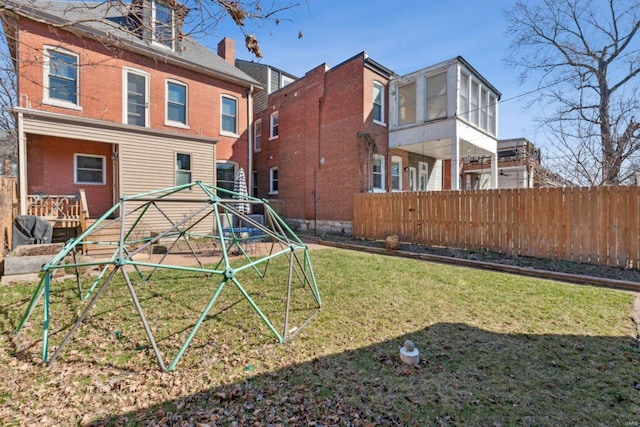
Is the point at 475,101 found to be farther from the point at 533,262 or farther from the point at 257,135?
the point at 257,135

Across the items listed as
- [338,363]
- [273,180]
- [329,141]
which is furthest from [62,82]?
[338,363]

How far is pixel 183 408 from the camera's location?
2.55 m

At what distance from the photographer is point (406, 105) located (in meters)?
15.1

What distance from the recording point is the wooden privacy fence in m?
7.42

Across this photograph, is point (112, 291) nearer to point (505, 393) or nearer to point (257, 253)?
point (257, 253)

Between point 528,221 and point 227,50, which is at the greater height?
point 227,50

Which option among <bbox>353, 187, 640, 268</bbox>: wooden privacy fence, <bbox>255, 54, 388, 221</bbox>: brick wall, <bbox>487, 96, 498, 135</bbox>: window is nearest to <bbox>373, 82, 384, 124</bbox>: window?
<bbox>255, 54, 388, 221</bbox>: brick wall

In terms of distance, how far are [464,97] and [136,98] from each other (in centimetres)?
1427

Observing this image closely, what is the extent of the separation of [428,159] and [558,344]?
52.3 feet

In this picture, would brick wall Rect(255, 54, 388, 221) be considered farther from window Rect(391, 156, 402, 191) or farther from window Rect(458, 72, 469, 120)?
window Rect(458, 72, 469, 120)

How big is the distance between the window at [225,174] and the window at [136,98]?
3917 mm

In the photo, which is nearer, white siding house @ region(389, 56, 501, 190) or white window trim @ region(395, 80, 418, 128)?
white siding house @ region(389, 56, 501, 190)

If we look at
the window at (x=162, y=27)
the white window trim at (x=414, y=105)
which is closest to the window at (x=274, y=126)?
the white window trim at (x=414, y=105)

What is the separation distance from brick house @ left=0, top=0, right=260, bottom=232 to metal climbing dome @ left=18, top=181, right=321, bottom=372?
57.1 inches
